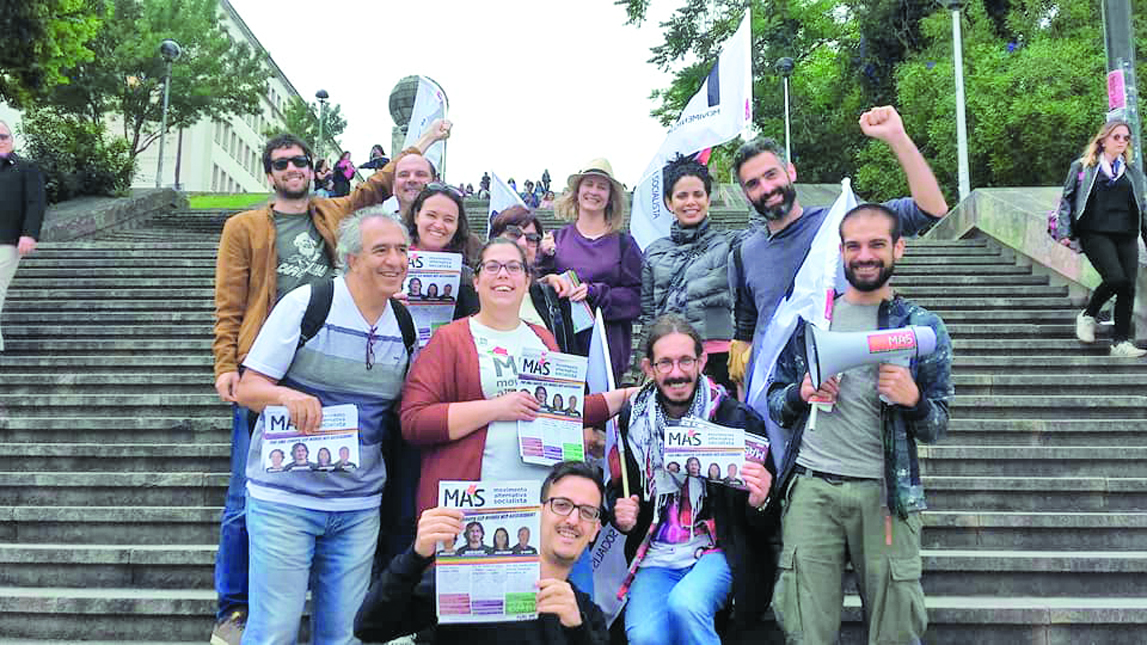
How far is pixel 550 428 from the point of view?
3.26m

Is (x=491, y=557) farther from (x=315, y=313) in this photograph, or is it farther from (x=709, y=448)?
(x=315, y=313)

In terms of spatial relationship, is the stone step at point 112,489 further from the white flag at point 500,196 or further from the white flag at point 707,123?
the white flag at point 707,123

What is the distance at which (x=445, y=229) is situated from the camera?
412 centimetres

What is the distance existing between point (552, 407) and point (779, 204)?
143 cm

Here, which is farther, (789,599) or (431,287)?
(431,287)

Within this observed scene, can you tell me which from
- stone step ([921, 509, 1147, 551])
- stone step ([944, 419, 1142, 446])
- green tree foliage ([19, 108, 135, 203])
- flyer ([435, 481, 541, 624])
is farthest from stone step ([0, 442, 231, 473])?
green tree foliage ([19, 108, 135, 203])

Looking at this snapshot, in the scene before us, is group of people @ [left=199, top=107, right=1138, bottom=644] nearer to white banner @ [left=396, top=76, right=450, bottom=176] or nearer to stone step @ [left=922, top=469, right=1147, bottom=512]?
stone step @ [left=922, top=469, right=1147, bottom=512]

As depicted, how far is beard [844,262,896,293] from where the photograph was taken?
3.20 m

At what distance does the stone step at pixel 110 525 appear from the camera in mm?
5137

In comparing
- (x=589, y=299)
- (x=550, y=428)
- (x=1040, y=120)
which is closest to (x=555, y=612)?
(x=550, y=428)

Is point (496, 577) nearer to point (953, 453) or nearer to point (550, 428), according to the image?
point (550, 428)

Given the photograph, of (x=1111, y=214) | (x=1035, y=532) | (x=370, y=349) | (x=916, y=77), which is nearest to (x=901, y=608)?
(x=370, y=349)

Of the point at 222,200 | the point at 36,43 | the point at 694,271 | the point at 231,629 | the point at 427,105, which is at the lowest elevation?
the point at 231,629

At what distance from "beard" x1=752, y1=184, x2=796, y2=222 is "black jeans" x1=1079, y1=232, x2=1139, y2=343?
4772mm
